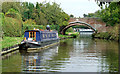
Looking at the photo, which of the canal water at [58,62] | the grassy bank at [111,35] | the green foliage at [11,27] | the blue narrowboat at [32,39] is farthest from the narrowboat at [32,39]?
the grassy bank at [111,35]

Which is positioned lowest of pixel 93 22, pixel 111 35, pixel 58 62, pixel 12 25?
pixel 58 62

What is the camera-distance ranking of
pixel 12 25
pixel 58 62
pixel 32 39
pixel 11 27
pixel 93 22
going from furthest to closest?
pixel 93 22 < pixel 12 25 < pixel 11 27 < pixel 32 39 < pixel 58 62

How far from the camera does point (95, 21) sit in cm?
6581

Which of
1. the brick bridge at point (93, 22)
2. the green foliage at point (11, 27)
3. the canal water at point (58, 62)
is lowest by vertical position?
the canal water at point (58, 62)

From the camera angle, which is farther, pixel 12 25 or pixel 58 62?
pixel 12 25

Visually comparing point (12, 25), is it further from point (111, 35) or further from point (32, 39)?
point (111, 35)

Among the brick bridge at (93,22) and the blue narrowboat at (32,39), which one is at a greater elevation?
the brick bridge at (93,22)

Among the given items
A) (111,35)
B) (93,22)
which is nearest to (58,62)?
(111,35)

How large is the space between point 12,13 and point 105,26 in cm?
3225

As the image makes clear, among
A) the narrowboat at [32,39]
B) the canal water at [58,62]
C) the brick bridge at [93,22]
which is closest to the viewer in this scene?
the canal water at [58,62]

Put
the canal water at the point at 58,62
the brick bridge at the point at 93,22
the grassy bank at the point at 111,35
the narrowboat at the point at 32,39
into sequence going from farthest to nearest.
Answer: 1. the brick bridge at the point at 93,22
2. the grassy bank at the point at 111,35
3. the narrowboat at the point at 32,39
4. the canal water at the point at 58,62

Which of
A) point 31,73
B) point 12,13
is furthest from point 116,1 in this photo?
point 12,13

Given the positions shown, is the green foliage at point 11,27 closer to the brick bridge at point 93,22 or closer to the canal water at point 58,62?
the canal water at point 58,62

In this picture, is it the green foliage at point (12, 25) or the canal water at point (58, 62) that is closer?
the canal water at point (58, 62)
